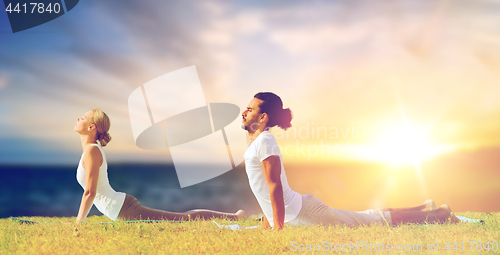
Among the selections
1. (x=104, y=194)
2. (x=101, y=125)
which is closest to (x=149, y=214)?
(x=104, y=194)

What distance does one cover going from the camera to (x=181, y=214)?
6.63m

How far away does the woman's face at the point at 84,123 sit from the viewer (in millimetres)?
5941

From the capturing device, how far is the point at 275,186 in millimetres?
4609

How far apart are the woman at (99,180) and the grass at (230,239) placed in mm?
421

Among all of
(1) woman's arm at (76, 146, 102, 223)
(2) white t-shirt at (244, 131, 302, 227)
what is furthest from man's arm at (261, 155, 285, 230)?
(1) woman's arm at (76, 146, 102, 223)

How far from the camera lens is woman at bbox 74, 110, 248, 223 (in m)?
5.58

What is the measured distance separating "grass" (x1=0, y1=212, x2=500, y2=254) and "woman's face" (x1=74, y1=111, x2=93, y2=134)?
1498 millimetres

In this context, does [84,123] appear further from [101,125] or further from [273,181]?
[273,181]

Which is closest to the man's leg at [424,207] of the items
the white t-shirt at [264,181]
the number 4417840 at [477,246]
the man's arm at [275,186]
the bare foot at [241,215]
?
the number 4417840 at [477,246]

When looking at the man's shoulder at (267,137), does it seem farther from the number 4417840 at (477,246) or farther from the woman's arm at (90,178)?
the woman's arm at (90,178)

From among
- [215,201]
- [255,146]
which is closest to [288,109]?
[255,146]

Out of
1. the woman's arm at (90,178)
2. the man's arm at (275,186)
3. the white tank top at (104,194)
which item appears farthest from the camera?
the white tank top at (104,194)

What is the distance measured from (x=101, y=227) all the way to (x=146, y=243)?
114cm

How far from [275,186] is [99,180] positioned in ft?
9.85
